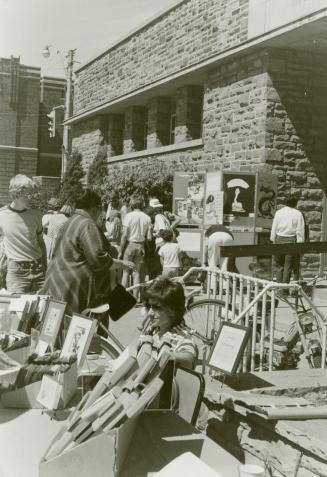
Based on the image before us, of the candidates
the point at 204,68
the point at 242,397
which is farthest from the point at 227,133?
the point at 242,397

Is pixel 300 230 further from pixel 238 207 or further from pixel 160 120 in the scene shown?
pixel 160 120

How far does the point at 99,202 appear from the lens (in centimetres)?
527

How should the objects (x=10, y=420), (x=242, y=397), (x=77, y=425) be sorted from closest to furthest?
(x=77, y=425), (x=10, y=420), (x=242, y=397)

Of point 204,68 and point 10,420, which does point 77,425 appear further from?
point 204,68

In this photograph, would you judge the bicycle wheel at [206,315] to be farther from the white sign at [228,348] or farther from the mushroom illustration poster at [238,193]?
the mushroom illustration poster at [238,193]

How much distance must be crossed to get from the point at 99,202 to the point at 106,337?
103 cm

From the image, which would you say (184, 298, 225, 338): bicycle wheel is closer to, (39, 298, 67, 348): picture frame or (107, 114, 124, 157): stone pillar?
(39, 298, 67, 348): picture frame

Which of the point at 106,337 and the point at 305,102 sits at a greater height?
the point at 305,102

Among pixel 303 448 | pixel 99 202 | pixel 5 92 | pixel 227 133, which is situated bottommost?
pixel 303 448

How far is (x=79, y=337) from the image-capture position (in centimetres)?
358

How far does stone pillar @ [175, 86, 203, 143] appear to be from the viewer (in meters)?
15.4

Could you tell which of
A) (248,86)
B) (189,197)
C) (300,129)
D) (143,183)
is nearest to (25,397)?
(189,197)

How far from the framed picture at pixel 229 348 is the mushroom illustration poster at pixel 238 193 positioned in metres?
8.01

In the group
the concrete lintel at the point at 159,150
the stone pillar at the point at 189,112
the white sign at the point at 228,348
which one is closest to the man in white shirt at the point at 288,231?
the concrete lintel at the point at 159,150
